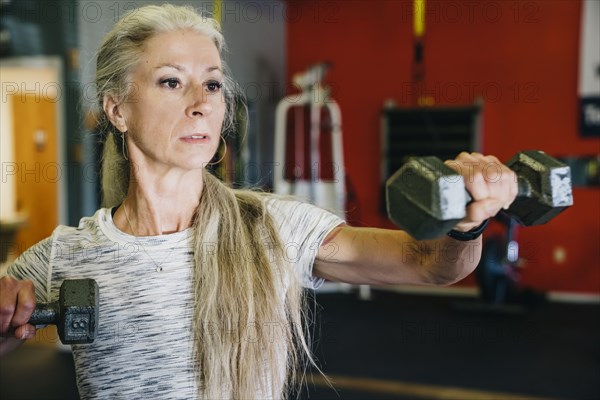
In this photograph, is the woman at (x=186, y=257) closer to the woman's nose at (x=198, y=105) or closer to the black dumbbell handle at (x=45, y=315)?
the woman's nose at (x=198, y=105)

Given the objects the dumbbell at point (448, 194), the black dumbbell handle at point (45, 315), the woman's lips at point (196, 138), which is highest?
the woman's lips at point (196, 138)

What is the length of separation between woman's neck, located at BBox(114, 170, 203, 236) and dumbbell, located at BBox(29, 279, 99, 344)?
0.24 m

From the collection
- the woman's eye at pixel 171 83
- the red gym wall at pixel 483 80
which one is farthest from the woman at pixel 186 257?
the red gym wall at pixel 483 80

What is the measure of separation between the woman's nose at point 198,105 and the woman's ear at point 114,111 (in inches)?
6.7

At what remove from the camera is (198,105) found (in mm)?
1004

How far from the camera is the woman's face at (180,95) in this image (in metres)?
1.01

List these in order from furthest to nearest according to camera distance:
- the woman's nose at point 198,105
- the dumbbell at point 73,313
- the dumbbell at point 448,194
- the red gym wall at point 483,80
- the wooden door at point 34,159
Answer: the wooden door at point 34,159 → the red gym wall at point 483,80 → the woman's nose at point 198,105 → the dumbbell at point 73,313 → the dumbbell at point 448,194

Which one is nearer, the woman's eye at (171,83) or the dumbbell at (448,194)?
the dumbbell at (448,194)

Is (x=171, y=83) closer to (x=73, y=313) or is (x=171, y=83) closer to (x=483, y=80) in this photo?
(x=73, y=313)

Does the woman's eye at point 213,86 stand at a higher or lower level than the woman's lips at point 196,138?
higher

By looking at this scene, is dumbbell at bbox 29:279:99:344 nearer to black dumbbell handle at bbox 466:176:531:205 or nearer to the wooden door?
black dumbbell handle at bbox 466:176:531:205

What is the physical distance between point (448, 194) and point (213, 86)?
0.56 m

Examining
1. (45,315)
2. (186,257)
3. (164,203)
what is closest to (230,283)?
(186,257)

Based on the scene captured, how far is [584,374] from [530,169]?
2.95 meters
